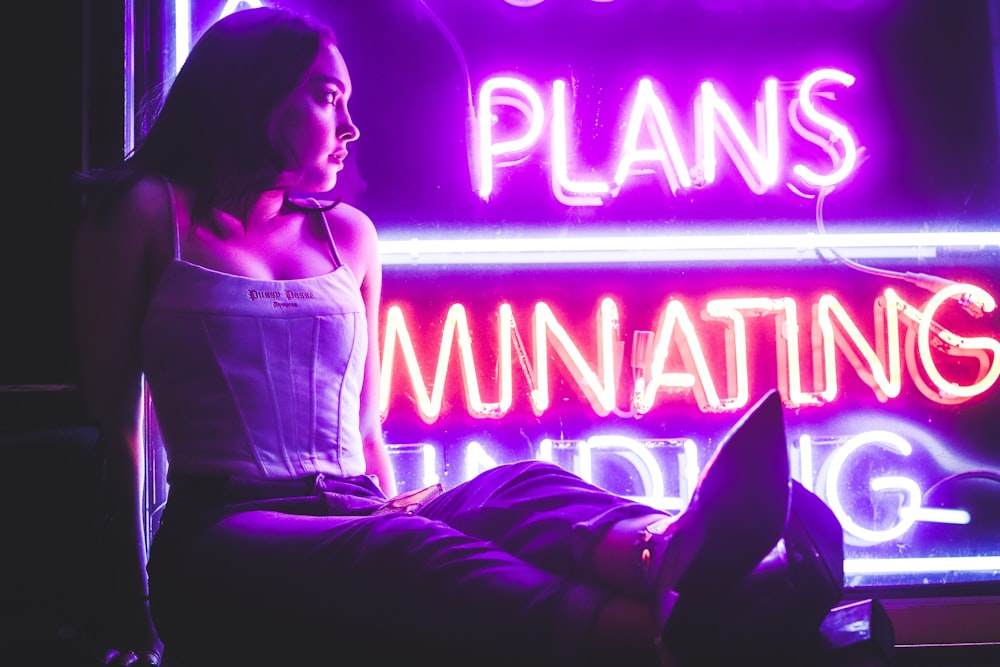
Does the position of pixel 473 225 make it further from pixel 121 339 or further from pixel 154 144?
pixel 121 339

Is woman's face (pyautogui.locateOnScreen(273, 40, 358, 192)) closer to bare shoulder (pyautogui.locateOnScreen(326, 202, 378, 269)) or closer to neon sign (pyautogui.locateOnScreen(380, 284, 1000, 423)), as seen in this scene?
bare shoulder (pyautogui.locateOnScreen(326, 202, 378, 269))

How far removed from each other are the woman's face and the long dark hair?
3 centimetres

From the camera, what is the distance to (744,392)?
8.88 ft

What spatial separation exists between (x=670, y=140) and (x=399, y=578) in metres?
2.11

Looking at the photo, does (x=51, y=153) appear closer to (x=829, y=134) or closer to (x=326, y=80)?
(x=326, y=80)

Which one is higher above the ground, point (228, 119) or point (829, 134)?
point (829, 134)

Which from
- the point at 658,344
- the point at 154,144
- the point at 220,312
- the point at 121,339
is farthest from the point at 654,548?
the point at 658,344

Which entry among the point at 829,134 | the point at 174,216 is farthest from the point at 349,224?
the point at 829,134

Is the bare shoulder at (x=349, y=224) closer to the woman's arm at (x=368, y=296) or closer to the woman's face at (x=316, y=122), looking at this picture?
the woman's arm at (x=368, y=296)

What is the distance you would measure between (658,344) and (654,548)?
173 cm

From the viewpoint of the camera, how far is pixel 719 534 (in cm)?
98

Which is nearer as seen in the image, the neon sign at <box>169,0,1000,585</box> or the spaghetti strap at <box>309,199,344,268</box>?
the spaghetti strap at <box>309,199,344,268</box>

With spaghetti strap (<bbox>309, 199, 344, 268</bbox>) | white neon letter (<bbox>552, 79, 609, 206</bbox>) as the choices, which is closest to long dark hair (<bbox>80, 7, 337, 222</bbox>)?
spaghetti strap (<bbox>309, 199, 344, 268</bbox>)

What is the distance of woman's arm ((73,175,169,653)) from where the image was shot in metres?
1.56
